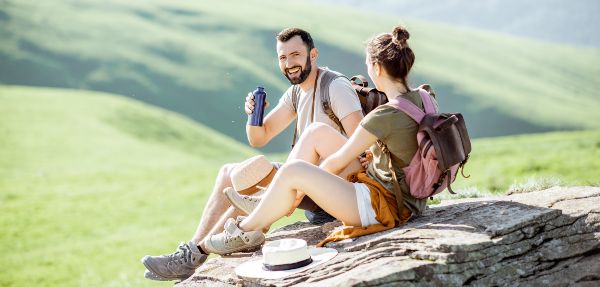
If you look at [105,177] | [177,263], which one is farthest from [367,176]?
[105,177]

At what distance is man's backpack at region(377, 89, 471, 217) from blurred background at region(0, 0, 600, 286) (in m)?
0.78

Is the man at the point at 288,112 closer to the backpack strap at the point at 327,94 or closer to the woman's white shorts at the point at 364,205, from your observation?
the backpack strap at the point at 327,94

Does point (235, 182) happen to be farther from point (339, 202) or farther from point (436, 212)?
point (436, 212)

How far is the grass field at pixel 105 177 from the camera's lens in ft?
74.8

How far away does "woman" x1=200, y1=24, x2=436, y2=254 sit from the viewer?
18.5 ft

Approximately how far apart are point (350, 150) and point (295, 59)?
1.67 m

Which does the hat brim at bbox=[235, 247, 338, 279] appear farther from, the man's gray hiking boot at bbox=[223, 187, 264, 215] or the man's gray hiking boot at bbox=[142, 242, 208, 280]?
the man's gray hiking boot at bbox=[142, 242, 208, 280]

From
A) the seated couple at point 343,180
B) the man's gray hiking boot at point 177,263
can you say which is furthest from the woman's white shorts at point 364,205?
the man's gray hiking boot at point 177,263

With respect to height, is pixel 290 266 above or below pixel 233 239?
below

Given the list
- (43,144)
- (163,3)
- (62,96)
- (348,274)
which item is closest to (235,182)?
(348,274)

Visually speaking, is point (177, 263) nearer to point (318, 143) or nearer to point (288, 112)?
Result: point (318, 143)

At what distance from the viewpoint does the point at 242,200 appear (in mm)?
6391

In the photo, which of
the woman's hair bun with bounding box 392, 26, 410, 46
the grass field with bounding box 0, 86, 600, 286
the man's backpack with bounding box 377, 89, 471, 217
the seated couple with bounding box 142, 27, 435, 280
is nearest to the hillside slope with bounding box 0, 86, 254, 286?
the grass field with bounding box 0, 86, 600, 286

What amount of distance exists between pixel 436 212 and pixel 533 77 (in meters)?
105
